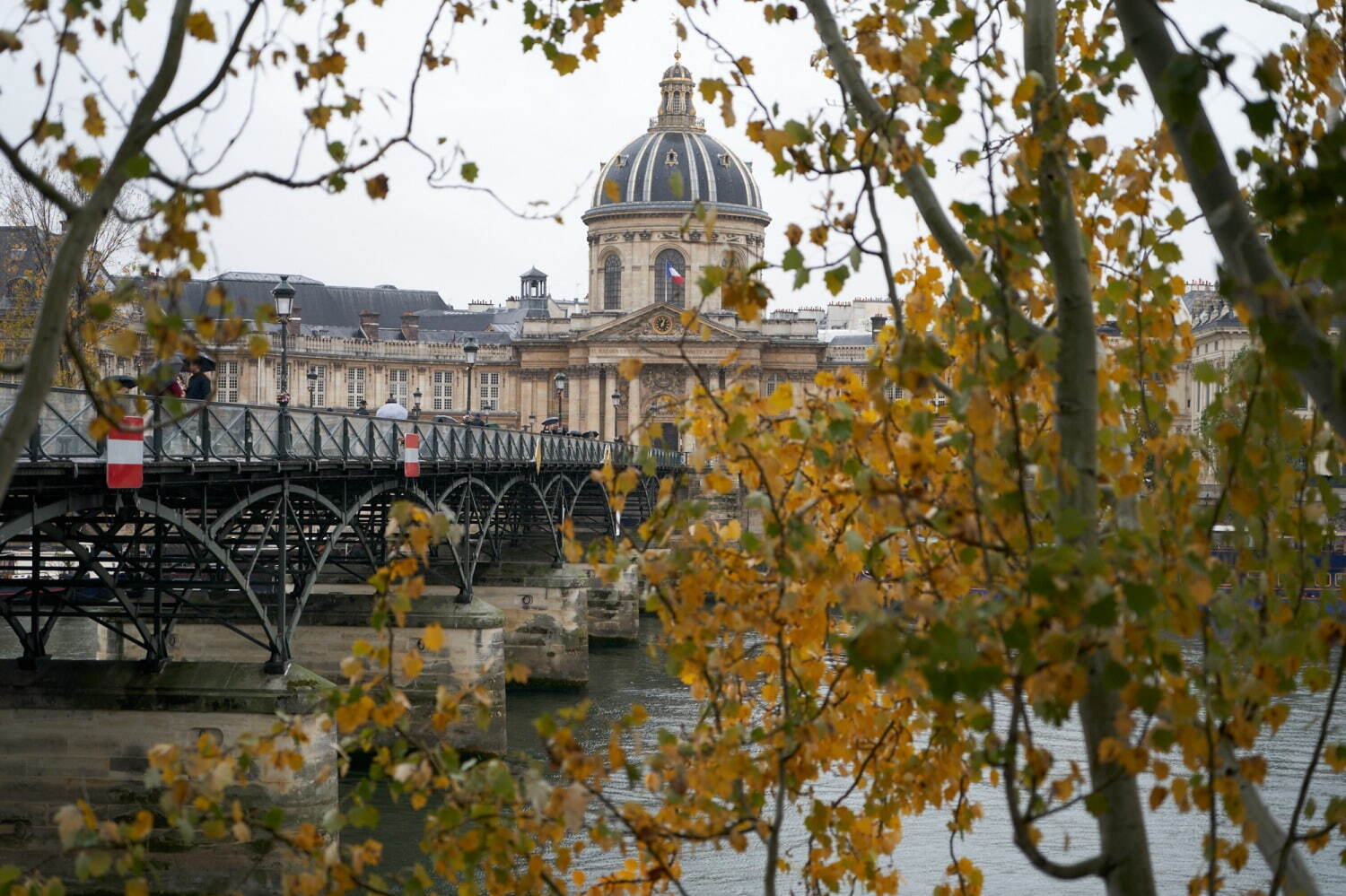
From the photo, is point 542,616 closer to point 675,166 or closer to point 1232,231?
point 1232,231

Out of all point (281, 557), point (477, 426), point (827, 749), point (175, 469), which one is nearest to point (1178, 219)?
point (827, 749)

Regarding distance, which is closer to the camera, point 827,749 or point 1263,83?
point 1263,83

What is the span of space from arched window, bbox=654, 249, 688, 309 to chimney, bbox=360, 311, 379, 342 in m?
19.5

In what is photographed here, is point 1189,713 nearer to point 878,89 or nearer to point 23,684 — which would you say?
point 878,89

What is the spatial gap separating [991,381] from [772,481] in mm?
1015

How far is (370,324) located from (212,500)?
97.2 m

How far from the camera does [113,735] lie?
20516 mm

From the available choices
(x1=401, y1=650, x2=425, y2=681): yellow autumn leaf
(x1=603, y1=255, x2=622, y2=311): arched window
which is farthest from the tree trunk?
(x1=603, y1=255, x2=622, y2=311): arched window

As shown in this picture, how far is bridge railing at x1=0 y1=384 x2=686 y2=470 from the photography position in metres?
15.8

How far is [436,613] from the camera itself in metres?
32.1

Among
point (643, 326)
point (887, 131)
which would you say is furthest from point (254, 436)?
point (643, 326)

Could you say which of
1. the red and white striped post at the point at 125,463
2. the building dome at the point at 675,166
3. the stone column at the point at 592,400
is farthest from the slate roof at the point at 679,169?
the red and white striped post at the point at 125,463

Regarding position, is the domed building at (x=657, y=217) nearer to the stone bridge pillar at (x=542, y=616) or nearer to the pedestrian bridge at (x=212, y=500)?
the stone bridge pillar at (x=542, y=616)

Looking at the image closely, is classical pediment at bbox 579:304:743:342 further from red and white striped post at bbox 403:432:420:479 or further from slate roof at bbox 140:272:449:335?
red and white striped post at bbox 403:432:420:479
